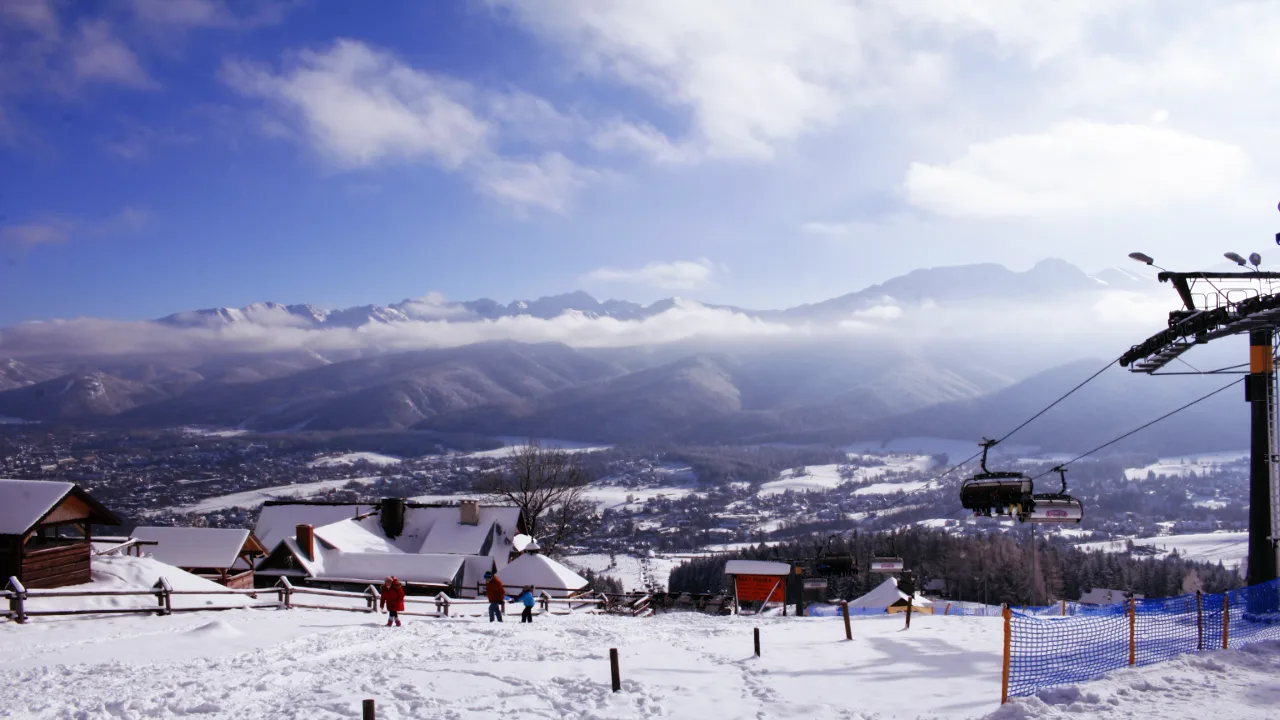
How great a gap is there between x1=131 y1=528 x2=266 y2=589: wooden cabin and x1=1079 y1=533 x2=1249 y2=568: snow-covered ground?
125 m

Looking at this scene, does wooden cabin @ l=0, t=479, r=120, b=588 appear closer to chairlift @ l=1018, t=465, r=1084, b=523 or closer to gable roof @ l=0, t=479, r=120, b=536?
gable roof @ l=0, t=479, r=120, b=536

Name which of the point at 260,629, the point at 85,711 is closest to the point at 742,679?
the point at 85,711

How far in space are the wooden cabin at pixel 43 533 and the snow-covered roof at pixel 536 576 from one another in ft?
61.5

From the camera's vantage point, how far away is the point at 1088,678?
13039 millimetres

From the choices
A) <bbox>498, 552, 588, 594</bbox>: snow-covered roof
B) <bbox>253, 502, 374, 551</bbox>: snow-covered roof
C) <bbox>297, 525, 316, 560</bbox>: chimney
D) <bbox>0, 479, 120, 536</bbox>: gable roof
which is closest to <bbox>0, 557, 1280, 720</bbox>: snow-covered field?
<bbox>0, 479, 120, 536</bbox>: gable roof

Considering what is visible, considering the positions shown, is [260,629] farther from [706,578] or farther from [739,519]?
[739,519]

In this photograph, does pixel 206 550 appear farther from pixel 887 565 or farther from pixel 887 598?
pixel 887 598

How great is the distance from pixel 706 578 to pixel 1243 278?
76.3 meters

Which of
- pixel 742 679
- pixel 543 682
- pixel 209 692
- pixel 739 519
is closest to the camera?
pixel 209 692

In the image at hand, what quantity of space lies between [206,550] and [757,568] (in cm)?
2889

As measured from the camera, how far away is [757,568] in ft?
141

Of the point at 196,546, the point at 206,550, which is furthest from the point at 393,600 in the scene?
the point at 196,546

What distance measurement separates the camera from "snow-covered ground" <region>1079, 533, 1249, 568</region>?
122500 mm

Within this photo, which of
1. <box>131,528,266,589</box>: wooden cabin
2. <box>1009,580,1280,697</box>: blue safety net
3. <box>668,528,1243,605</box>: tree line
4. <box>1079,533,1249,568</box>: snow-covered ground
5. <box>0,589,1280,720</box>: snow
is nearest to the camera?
<box>0,589,1280,720</box>: snow
